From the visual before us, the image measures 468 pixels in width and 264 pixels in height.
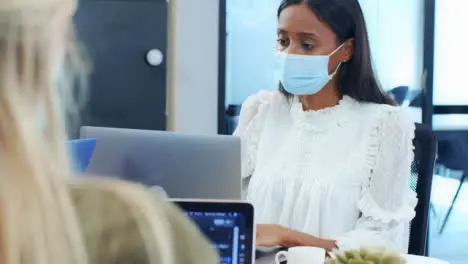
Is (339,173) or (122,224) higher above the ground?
(122,224)

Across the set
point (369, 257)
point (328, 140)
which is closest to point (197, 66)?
point (328, 140)

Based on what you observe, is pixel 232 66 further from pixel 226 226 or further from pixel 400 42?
pixel 226 226

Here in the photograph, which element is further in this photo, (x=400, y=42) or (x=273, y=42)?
(x=400, y=42)

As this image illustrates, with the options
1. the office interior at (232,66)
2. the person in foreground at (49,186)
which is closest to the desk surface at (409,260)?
the person in foreground at (49,186)

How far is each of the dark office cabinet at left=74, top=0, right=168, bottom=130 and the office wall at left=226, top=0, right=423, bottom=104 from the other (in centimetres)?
74

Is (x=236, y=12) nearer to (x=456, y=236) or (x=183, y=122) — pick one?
(x=183, y=122)

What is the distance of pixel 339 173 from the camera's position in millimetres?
1873

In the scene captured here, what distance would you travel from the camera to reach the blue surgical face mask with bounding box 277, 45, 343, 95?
204 cm

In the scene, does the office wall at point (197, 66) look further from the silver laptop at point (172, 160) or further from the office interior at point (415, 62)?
the silver laptop at point (172, 160)

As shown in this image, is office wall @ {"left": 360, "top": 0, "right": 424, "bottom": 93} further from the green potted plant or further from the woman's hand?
A: the green potted plant

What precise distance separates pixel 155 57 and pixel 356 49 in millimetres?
1401

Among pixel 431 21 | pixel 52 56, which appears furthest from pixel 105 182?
pixel 431 21

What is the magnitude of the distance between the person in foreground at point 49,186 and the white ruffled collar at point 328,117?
146cm

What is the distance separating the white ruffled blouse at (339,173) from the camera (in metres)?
1.80
